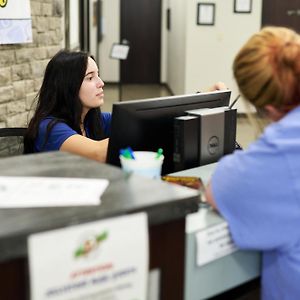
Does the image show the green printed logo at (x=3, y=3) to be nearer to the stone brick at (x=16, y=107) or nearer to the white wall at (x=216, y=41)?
the stone brick at (x=16, y=107)

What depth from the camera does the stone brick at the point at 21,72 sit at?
12.3ft

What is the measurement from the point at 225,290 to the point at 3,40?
265cm

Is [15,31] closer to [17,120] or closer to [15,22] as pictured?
[15,22]

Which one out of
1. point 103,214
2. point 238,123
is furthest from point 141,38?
point 103,214

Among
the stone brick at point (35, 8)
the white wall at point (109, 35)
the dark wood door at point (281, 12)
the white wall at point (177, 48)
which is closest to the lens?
the stone brick at point (35, 8)

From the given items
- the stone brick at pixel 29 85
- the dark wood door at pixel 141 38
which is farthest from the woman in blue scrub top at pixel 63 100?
the dark wood door at pixel 141 38

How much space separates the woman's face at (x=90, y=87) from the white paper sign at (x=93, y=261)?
1323mm

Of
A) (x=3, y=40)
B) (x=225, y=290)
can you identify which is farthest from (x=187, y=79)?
(x=225, y=290)

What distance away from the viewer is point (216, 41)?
698cm

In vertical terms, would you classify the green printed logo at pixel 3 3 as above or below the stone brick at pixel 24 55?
above

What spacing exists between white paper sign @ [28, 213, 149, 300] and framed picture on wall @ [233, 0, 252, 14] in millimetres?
6126

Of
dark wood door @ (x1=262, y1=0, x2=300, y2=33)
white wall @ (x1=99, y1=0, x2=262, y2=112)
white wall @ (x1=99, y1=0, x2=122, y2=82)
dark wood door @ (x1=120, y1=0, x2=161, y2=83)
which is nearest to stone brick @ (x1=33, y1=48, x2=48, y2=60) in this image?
white wall @ (x1=99, y1=0, x2=262, y2=112)

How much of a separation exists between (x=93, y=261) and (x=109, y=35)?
8.88 metres

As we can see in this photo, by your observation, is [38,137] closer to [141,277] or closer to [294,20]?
[141,277]
